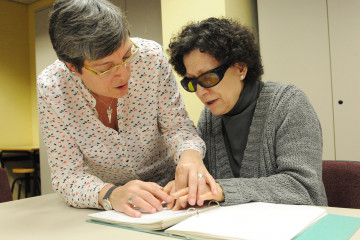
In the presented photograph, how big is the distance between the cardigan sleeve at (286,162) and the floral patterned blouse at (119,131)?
0.78 feet

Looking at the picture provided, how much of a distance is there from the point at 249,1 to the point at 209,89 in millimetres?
2125

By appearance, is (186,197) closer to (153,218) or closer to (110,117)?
(153,218)

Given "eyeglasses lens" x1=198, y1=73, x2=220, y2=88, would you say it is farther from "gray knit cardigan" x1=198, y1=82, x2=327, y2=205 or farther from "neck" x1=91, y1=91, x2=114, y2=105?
"neck" x1=91, y1=91, x2=114, y2=105

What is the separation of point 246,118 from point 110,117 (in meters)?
0.54

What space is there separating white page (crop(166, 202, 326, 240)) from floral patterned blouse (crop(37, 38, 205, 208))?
0.36 m

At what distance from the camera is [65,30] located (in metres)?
1.02

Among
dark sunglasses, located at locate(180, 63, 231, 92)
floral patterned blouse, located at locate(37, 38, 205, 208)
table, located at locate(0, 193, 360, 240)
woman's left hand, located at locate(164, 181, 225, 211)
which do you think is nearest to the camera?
table, located at locate(0, 193, 360, 240)

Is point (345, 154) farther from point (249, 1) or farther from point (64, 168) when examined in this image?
point (64, 168)

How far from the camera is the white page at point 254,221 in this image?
74cm

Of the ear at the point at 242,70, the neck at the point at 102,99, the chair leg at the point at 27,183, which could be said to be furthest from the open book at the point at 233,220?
the chair leg at the point at 27,183

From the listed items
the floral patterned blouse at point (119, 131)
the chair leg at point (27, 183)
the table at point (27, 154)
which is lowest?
the chair leg at point (27, 183)

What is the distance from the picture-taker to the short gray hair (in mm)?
1012

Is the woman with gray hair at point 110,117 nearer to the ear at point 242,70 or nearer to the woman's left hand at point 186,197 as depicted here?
the woman's left hand at point 186,197

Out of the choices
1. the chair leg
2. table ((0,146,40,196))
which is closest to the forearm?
table ((0,146,40,196))
